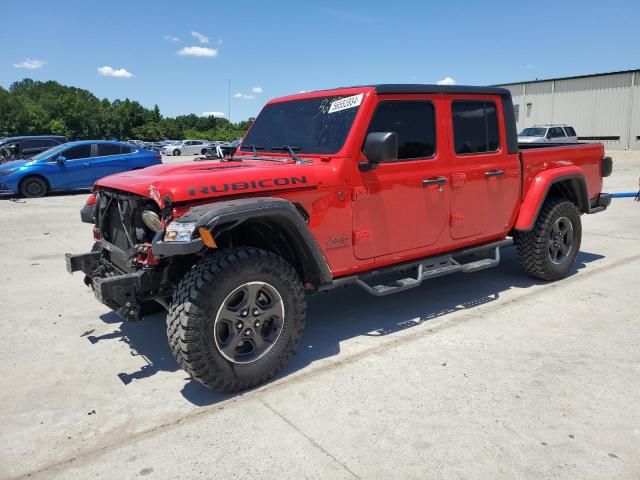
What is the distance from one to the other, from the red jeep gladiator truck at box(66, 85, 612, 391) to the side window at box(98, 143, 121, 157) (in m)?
10.6

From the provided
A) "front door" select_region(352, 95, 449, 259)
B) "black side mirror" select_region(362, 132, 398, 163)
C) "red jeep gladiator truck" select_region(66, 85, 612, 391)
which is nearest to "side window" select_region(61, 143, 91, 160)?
"red jeep gladiator truck" select_region(66, 85, 612, 391)

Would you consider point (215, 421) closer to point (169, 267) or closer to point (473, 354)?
point (169, 267)

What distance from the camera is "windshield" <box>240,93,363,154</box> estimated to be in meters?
4.01

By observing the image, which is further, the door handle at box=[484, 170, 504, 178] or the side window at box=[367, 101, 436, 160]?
the door handle at box=[484, 170, 504, 178]

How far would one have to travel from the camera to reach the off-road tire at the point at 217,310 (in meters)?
3.10

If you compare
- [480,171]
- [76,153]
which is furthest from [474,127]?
[76,153]

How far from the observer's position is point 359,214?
12.8ft

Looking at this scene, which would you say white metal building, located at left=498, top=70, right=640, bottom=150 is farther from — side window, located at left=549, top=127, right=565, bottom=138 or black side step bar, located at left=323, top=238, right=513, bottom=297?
black side step bar, located at left=323, top=238, right=513, bottom=297

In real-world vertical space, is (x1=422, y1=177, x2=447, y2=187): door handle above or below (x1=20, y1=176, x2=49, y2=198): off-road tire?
above

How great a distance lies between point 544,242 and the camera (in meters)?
5.34

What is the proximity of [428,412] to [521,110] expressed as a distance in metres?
42.0

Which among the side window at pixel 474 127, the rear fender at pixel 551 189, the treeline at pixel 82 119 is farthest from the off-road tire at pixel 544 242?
the treeline at pixel 82 119

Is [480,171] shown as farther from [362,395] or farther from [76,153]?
[76,153]

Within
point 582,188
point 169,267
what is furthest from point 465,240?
point 169,267
